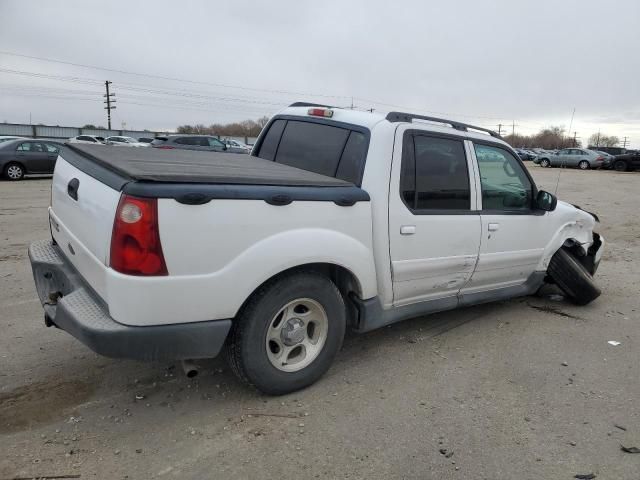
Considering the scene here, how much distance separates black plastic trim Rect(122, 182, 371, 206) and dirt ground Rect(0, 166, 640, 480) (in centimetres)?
131

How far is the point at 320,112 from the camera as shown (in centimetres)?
397

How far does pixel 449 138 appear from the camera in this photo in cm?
383

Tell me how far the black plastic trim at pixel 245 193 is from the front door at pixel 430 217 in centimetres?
40

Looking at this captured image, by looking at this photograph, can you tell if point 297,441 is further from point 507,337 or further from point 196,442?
point 507,337

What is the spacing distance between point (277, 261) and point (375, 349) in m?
1.54

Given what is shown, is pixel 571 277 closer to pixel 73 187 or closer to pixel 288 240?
pixel 288 240

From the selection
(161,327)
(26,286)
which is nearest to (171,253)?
(161,327)

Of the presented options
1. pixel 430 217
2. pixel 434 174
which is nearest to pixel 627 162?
pixel 434 174

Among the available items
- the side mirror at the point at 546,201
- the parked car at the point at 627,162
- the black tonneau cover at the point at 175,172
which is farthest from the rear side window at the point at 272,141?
the parked car at the point at 627,162

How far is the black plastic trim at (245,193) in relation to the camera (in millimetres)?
2361

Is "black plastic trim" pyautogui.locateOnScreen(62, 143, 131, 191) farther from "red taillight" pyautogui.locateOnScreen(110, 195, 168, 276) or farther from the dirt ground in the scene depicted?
the dirt ground

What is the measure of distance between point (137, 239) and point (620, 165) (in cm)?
4220

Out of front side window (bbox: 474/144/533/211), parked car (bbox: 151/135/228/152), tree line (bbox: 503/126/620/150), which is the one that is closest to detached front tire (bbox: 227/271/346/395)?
front side window (bbox: 474/144/533/211)

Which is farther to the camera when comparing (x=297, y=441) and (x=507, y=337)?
(x=507, y=337)
